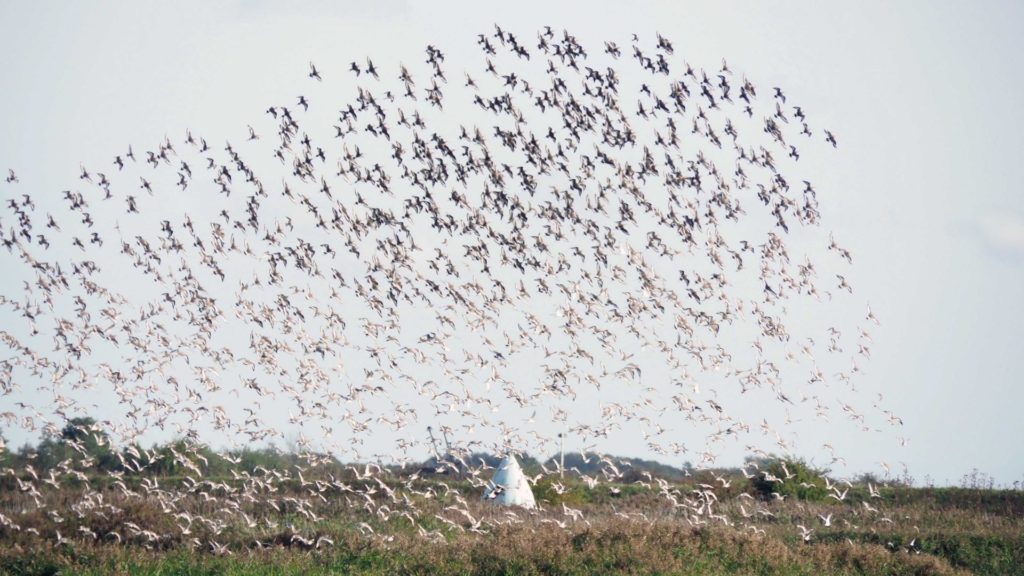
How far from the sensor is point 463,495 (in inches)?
1606

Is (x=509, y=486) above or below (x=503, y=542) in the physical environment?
above

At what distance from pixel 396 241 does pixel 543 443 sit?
7234 millimetres

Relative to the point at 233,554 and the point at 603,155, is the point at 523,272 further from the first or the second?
the point at 233,554

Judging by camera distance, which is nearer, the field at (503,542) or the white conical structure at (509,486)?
the field at (503,542)

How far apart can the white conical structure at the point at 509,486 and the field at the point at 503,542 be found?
60cm

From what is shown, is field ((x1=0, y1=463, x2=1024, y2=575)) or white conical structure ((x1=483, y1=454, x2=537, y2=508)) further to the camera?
white conical structure ((x1=483, y1=454, x2=537, y2=508))

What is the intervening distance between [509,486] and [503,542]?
36.2 feet

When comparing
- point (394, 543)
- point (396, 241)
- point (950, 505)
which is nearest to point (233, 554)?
point (394, 543)

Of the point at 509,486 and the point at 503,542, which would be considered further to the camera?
the point at 509,486

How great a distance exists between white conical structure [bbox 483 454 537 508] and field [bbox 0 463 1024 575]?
1.97 ft

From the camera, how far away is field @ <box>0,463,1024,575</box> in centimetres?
2556

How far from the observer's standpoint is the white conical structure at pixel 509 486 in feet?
123

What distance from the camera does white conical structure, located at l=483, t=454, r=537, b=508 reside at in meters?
37.6

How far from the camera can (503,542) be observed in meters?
26.7
